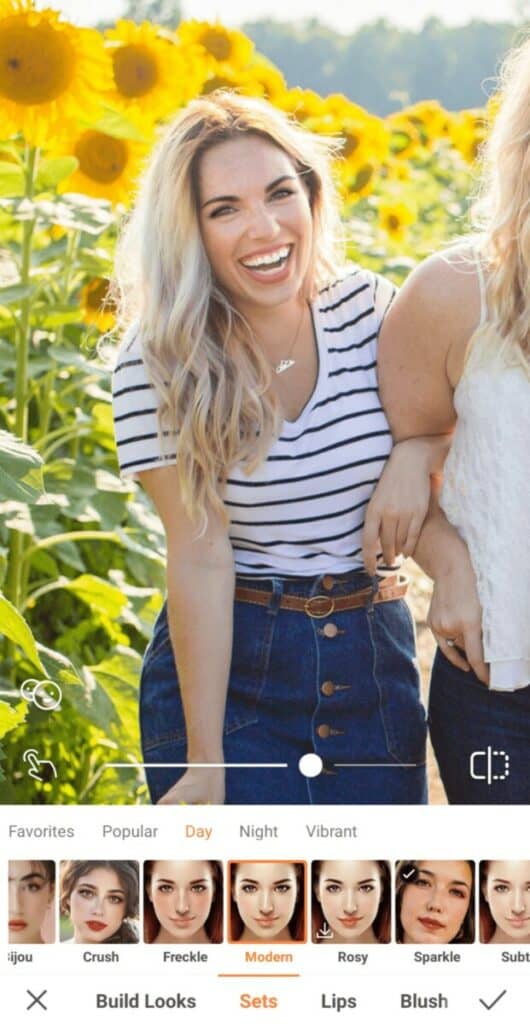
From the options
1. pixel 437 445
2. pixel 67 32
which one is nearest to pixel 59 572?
pixel 67 32

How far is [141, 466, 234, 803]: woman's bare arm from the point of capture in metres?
1.26

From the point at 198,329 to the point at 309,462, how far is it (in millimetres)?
134

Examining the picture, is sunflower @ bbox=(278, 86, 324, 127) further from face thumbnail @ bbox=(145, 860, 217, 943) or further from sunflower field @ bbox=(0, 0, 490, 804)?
face thumbnail @ bbox=(145, 860, 217, 943)

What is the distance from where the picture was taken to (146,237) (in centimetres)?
127

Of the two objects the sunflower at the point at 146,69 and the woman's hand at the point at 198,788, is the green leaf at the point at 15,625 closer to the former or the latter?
the woman's hand at the point at 198,788

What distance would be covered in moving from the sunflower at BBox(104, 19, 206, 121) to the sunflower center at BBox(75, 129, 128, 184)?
8cm

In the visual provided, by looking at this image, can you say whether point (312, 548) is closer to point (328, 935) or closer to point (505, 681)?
point (505, 681)

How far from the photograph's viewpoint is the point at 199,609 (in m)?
1.27

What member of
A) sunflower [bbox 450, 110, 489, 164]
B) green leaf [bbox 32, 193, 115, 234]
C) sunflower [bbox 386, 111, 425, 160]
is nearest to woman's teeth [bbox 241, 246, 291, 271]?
green leaf [bbox 32, 193, 115, 234]

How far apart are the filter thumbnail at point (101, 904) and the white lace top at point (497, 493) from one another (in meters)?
0.31

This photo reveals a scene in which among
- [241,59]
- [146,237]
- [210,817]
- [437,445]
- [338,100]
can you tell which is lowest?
[210,817]

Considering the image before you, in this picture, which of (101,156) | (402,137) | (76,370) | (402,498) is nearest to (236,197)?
(402,498)

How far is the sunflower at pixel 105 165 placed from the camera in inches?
70.0
